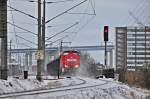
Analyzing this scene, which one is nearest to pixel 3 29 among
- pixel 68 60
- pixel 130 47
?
pixel 68 60

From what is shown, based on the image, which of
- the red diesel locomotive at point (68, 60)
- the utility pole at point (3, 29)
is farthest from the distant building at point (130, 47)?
the utility pole at point (3, 29)

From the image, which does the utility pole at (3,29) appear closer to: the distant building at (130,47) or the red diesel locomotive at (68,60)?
the red diesel locomotive at (68,60)

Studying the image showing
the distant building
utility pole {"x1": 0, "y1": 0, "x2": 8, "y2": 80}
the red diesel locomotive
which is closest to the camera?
utility pole {"x1": 0, "y1": 0, "x2": 8, "y2": 80}

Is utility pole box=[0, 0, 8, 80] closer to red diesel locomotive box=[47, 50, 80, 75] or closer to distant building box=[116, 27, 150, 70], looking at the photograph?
red diesel locomotive box=[47, 50, 80, 75]

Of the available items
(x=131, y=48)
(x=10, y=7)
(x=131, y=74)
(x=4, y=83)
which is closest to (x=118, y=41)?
(x=131, y=48)

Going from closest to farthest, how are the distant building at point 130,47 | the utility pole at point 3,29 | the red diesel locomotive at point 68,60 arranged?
the utility pole at point 3,29 → the red diesel locomotive at point 68,60 → the distant building at point 130,47

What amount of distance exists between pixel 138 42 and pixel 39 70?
73396 mm

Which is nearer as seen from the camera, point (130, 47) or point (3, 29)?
point (3, 29)

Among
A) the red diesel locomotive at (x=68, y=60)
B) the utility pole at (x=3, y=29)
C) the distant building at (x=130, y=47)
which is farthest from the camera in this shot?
the distant building at (x=130, y=47)

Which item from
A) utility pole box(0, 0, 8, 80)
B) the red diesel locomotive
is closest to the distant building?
the red diesel locomotive

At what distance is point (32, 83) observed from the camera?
34125mm

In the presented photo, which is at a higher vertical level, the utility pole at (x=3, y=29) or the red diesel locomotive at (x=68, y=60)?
the utility pole at (x=3, y=29)

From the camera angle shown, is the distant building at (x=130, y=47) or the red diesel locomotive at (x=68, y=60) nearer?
the red diesel locomotive at (x=68, y=60)

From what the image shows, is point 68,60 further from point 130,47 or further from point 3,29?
point 130,47
